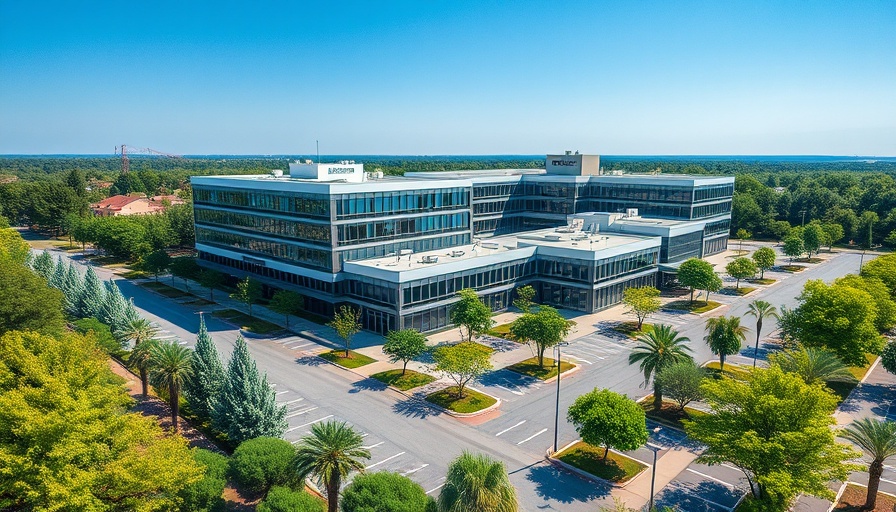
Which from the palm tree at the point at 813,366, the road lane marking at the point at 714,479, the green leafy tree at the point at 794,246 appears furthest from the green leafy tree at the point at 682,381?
the green leafy tree at the point at 794,246

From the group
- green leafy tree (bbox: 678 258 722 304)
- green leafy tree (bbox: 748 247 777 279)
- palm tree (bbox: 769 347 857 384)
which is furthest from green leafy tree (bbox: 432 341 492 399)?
green leafy tree (bbox: 748 247 777 279)

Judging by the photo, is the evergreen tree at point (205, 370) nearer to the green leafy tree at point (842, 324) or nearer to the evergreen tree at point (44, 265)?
the evergreen tree at point (44, 265)

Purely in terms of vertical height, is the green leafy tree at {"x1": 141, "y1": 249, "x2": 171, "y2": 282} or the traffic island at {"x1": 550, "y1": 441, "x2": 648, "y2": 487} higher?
the green leafy tree at {"x1": 141, "y1": 249, "x2": 171, "y2": 282}

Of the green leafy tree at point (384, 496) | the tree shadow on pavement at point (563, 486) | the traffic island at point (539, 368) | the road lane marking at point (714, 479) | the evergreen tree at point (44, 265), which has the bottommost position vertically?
the tree shadow on pavement at point (563, 486)

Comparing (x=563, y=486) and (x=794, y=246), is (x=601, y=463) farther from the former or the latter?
(x=794, y=246)

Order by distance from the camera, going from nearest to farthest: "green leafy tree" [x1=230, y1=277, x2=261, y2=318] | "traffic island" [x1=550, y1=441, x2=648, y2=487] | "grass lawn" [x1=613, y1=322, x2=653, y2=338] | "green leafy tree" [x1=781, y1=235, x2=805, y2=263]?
"traffic island" [x1=550, y1=441, x2=648, y2=487] → "grass lawn" [x1=613, y1=322, x2=653, y2=338] → "green leafy tree" [x1=230, y1=277, x2=261, y2=318] → "green leafy tree" [x1=781, y1=235, x2=805, y2=263]

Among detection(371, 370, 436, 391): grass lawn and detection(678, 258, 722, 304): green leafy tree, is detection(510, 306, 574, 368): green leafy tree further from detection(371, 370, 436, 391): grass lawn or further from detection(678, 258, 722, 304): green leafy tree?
detection(678, 258, 722, 304): green leafy tree
